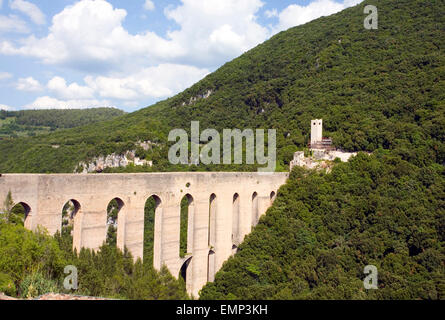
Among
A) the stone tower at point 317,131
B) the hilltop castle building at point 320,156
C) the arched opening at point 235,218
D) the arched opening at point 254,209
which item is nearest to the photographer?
Result: the arched opening at point 235,218

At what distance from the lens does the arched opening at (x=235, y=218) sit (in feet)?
86.6

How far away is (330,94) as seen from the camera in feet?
144

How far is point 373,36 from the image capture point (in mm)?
51406

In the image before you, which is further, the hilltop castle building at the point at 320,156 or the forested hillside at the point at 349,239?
the hilltop castle building at the point at 320,156

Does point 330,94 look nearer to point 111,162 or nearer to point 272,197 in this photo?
point 272,197

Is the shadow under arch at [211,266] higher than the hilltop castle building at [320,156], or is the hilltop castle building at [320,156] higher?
the hilltop castle building at [320,156]

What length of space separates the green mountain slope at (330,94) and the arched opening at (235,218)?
11.4 meters

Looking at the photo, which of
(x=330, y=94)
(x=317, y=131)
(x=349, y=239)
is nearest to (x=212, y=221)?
(x=349, y=239)

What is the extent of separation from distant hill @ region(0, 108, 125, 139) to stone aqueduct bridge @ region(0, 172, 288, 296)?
11913cm

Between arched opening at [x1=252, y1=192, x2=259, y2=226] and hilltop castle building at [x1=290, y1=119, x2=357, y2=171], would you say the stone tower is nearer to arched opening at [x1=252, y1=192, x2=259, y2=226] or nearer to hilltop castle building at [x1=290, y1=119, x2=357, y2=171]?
hilltop castle building at [x1=290, y1=119, x2=357, y2=171]

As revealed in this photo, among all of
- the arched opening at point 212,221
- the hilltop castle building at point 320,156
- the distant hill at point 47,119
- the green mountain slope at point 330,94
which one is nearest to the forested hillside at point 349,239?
the hilltop castle building at point 320,156

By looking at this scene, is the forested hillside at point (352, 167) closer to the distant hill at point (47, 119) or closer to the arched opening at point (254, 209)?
the arched opening at point (254, 209)
